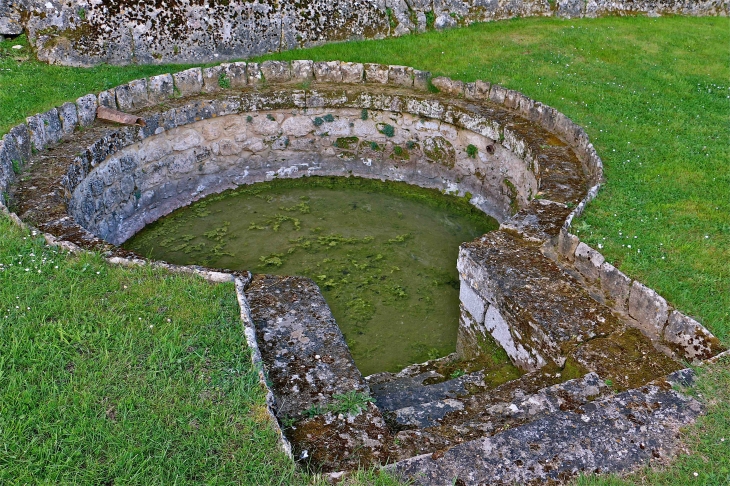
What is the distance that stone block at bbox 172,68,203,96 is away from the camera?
10.0m

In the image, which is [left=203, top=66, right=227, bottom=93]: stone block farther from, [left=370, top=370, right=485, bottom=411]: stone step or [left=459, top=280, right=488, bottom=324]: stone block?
[left=370, top=370, right=485, bottom=411]: stone step

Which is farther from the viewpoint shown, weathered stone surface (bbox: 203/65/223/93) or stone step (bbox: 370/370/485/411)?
weathered stone surface (bbox: 203/65/223/93)

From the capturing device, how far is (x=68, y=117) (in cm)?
863

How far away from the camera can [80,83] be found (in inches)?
383

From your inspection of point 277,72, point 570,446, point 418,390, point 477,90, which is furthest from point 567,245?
point 277,72

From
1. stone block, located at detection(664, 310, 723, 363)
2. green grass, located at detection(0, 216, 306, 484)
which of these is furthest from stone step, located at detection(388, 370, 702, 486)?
green grass, located at detection(0, 216, 306, 484)

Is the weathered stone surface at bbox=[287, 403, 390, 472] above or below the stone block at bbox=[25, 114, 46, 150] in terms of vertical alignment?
below

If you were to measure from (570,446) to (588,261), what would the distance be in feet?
8.36

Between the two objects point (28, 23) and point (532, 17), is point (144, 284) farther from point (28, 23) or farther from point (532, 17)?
point (532, 17)

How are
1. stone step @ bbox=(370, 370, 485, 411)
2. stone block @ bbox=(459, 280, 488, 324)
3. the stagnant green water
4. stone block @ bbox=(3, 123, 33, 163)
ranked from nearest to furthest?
stone step @ bbox=(370, 370, 485, 411), stone block @ bbox=(459, 280, 488, 324), the stagnant green water, stone block @ bbox=(3, 123, 33, 163)

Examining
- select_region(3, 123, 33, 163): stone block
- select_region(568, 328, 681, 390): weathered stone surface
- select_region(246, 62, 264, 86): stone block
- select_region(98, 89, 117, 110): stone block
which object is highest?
select_region(246, 62, 264, 86): stone block

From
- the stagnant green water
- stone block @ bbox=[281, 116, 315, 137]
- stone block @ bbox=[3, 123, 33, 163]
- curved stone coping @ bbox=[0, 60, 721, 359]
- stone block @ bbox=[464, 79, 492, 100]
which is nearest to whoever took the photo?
curved stone coping @ bbox=[0, 60, 721, 359]

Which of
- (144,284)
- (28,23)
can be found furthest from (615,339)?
(28,23)

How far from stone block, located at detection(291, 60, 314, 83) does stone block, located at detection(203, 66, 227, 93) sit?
4.32 feet
